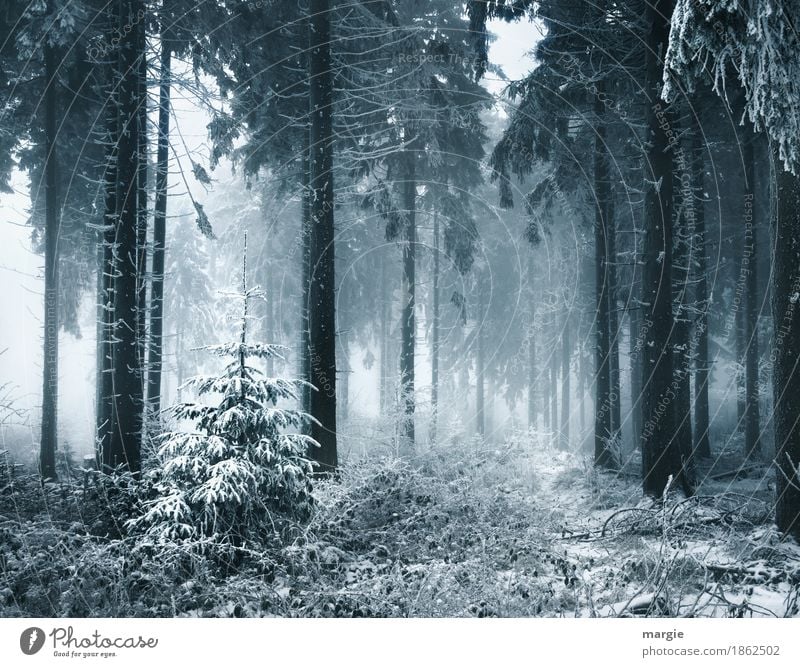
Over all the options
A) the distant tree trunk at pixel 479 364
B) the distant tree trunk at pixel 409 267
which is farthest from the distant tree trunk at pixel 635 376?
the distant tree trunk at pixel 409 267

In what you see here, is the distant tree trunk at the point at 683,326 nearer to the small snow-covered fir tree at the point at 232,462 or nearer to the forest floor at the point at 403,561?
the forest floor at the point at 403,561

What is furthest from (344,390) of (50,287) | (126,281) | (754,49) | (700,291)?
(754,49)

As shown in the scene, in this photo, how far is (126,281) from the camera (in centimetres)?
768

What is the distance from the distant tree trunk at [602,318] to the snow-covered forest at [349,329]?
Result: 86 mm

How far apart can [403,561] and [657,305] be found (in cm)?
632

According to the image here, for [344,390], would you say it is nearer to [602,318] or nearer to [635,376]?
[602,318]

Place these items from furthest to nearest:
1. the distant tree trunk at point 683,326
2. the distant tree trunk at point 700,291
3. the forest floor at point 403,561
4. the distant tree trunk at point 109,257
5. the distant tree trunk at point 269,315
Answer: the distant tree trunk at point 269,315 < the distant tree trunk at point 700,291 < the distant tree trunk at point 683,326 < the distant tree trunk at point 109,257 < the forest floor at point 403,561

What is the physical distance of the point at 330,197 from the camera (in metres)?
8.55

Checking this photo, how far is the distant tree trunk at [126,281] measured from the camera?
25.0 ft

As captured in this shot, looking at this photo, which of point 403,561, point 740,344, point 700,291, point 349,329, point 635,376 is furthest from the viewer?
point 635,376

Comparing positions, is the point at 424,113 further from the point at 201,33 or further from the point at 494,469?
the point at 494,469

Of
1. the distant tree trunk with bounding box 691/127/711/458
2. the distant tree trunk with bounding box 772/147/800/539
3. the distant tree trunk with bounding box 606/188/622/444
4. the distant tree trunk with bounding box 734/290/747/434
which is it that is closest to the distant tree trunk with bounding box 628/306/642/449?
the distant tree trunk with bounding box 606/188/622/444

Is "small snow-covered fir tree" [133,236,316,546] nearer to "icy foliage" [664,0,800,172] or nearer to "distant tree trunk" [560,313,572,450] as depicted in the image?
"icy foliage" [664,0,800,172]

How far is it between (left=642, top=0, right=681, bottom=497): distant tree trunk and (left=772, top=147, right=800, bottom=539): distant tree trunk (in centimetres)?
236
